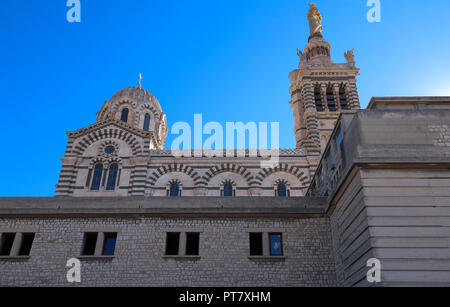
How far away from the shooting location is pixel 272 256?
12.6 metres

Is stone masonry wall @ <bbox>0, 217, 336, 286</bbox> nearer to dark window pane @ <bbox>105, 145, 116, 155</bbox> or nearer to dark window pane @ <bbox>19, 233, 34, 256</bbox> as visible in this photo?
dark window pane @ <bbox>19, 233, 34, 256</bbox>

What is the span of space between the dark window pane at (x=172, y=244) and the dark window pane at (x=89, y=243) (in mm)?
2575

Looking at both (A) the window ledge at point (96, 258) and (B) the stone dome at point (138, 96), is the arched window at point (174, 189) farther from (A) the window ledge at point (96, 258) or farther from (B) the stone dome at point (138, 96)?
Answer: (A) the window ledge at point (96, 258)

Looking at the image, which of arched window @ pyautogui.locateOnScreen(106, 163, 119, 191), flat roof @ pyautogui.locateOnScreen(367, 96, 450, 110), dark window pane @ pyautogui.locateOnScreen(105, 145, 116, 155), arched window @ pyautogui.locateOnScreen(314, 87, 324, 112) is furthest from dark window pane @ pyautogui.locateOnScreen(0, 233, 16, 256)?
arched window @ pyautogui.locateOnScreen(314, 87, 324, 112)

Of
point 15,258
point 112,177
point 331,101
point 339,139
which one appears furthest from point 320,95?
point 15,258

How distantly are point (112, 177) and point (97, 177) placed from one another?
1.02m

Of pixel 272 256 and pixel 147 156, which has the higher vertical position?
pixel 147 156

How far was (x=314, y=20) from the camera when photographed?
128 ft

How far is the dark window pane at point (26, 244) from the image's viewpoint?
43.3 ft

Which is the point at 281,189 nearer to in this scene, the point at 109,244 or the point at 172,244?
the point at 172,244

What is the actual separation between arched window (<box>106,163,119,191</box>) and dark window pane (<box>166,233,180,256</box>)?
42.2ft
